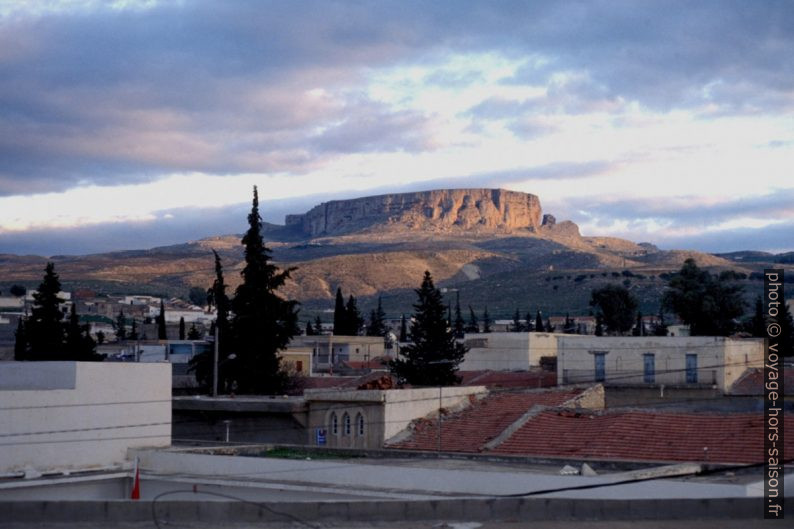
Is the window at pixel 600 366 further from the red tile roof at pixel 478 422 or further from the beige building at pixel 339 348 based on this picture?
the beige building at pixel 339 348

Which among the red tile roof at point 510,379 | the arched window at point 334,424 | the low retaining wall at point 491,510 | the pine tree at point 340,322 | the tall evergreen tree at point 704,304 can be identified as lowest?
the arched window at point 334,424

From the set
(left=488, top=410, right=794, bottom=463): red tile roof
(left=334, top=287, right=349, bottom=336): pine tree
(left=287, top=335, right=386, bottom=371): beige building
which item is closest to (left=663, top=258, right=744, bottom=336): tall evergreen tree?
(left=287, top=335, right=386, bottom=371): beige building

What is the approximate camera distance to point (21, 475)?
22375mm

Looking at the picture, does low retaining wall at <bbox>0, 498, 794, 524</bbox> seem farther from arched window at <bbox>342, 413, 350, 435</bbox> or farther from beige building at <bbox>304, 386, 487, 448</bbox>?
arched window at <bbox>342, 413, 350, 435</bbox>

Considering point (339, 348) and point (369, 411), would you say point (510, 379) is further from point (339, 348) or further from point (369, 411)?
point (339, 348)

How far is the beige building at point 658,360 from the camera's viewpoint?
38781 mm

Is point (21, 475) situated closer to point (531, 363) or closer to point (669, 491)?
point (669, 491)

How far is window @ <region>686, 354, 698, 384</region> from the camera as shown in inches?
1526

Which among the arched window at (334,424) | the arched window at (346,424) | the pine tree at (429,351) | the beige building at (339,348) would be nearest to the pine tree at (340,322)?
the beige building at (339,348)

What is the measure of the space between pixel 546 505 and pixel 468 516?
0.94 metres

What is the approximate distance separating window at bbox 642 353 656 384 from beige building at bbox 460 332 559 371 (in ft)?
38.1

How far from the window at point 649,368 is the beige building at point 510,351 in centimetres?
1162

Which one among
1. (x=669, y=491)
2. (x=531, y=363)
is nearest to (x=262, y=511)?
(x=669, y=491)

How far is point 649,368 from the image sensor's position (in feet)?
131
